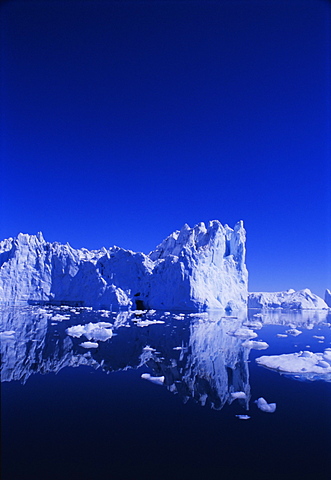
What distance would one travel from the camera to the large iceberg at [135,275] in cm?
3138

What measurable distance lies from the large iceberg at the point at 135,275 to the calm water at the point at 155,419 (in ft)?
70.3

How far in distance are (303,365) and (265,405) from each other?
381 centimetres

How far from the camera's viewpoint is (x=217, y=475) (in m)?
3.69

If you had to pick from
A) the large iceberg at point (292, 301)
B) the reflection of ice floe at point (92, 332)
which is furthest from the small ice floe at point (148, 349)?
the large iceberg at point (292, 301)

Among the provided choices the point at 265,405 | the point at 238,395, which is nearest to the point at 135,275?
the point at 238,395

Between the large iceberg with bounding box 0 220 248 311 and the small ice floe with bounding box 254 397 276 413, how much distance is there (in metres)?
23.9

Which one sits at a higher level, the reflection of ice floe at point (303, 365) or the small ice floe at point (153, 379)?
the reflection of ice floe at point (303, 365)

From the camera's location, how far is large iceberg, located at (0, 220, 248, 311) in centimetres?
3138

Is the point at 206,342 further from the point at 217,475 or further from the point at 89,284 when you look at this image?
the point at 89,284

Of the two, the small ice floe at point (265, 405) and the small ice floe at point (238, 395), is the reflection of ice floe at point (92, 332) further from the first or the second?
the small ice floe at point (265, 405)

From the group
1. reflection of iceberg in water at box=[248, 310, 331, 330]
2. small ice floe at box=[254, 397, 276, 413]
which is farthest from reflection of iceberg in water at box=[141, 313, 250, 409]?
reflection of iceberg in water at box=[248, 310, 331, 330]

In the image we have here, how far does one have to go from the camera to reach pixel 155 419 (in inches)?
207

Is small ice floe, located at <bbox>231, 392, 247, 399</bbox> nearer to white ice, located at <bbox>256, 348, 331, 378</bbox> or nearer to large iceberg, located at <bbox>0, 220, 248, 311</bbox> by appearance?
white ice, located at <bbox>256, 348, 331, 378</bbox>

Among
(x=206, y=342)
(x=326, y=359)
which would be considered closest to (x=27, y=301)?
(x=206, y=342)
